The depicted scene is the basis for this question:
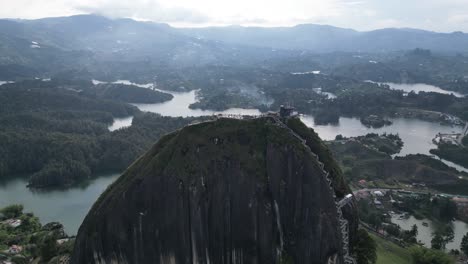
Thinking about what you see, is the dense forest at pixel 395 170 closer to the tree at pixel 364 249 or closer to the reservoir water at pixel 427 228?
the reservoir water at pixel 427 228

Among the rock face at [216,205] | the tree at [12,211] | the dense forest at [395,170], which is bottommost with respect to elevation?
the dense forest at [395,170]

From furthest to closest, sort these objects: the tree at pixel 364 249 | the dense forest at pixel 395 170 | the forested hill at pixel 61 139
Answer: the forested hill at pixel 61 139, the dense forest at pixel 395 170, the tree at pixel 364 249

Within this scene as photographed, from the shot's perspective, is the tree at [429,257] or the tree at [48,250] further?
the tree at [429,257]

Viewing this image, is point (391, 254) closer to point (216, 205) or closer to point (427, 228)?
point (427, 228)

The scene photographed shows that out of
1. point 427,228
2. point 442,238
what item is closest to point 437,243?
point 442,238

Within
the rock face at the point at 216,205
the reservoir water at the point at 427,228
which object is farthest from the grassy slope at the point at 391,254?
the rock face at the point at 216,205

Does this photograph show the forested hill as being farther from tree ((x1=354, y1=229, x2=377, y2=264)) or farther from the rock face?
tree ((x1=354, y1=229, x2=377, y2=264))
